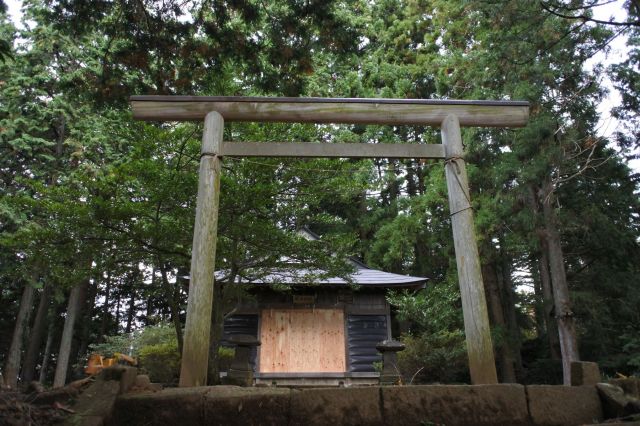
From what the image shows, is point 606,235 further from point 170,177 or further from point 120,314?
point 120,314

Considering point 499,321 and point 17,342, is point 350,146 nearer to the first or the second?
point 499,321

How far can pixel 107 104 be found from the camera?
5.70 metres

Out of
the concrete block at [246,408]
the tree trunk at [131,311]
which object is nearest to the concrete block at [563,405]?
the concrete block at [246,408]

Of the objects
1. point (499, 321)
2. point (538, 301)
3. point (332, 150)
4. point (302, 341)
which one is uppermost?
point (538, 301)

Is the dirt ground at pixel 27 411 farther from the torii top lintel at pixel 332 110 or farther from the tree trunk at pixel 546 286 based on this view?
the tree trunk at pixel 546 286

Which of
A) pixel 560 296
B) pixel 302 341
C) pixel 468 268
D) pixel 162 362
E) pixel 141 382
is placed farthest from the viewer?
pixel 302 341

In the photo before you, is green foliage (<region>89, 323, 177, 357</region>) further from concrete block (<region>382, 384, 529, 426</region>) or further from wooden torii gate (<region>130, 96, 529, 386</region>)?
concrete block (<region>382, 384, 529, 426</region>)

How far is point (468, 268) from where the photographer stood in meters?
4.23

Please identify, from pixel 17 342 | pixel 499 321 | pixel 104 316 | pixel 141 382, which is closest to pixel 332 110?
pixel 141 382

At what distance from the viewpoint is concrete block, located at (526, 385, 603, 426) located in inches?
127

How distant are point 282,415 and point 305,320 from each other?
29.9ft

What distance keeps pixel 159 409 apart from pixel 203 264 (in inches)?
53.1

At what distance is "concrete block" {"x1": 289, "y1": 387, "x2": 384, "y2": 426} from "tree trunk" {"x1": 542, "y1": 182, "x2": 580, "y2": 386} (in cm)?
940

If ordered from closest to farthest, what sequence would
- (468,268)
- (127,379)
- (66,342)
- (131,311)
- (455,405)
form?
(455,405) < (127,379) < (468,268) < (66,342) < (131,311)
